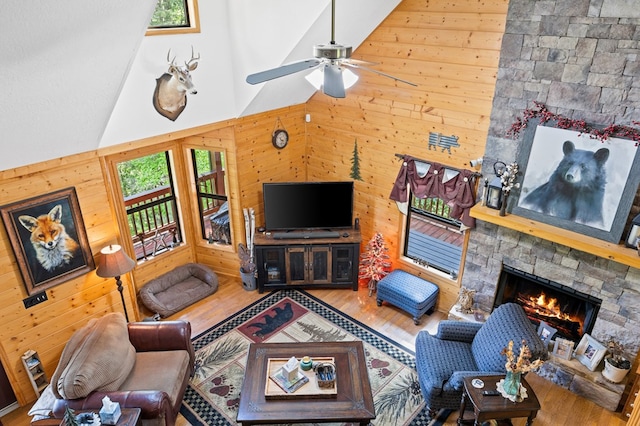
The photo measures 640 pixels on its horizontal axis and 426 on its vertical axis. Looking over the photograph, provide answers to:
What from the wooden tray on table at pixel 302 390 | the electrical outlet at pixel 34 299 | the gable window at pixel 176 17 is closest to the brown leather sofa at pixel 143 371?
the electrical outlet at pixel 34 299

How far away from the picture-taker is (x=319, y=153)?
23.1 feet

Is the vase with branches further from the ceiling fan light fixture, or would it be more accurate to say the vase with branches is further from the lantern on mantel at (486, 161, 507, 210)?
the ceiling fan light fixture

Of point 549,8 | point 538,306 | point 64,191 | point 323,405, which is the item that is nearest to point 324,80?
point 549,8

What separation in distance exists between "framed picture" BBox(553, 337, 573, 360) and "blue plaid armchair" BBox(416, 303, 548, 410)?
2.00 ft

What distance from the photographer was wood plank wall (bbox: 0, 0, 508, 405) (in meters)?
4.71

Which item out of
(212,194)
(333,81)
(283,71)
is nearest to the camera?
(283,71)

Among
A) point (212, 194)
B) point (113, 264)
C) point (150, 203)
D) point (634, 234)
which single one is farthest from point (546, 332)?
point (150, 203)

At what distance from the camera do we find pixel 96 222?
5.09m

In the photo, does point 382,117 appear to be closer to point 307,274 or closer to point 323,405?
point 307,274

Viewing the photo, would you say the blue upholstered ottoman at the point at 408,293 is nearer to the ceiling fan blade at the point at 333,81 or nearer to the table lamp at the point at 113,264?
the table lamp at the point at 113,264

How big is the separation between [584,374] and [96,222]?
565cm

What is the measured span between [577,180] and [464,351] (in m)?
2.10

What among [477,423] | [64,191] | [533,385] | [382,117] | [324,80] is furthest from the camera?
[382,117]

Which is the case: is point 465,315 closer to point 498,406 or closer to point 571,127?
point 498,406
